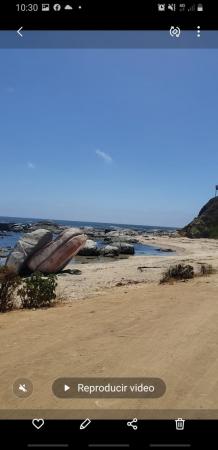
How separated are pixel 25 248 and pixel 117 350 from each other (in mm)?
17913

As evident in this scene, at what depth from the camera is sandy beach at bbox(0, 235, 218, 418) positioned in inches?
155

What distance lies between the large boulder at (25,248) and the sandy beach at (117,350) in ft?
42.4

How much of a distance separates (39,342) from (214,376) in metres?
2.85

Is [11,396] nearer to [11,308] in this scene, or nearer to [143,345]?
[143,345]

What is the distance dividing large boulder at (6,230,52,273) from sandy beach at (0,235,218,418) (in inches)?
509

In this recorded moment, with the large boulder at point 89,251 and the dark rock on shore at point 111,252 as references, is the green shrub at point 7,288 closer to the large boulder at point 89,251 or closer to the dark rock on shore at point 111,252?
the large boulder at point 89,251
